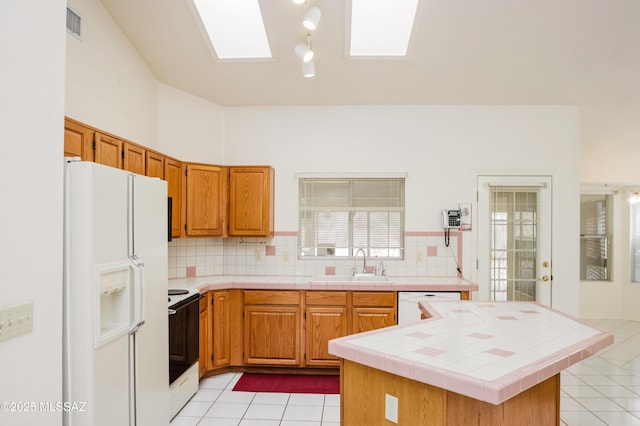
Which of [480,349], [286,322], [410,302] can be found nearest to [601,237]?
[410,302]

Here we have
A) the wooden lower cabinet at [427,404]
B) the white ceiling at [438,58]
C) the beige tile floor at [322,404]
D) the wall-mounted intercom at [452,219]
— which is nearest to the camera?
the wooden lower cabinet at [427,404]

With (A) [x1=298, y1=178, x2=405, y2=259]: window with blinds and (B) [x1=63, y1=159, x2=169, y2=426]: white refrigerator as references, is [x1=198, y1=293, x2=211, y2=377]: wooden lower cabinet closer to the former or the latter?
(B) [x1=63, y1=159, x2=169, y2=426]: white refrigerator

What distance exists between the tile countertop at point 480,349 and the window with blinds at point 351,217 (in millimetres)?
1914

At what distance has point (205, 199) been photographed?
390 cm

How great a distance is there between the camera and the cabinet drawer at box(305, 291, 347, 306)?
364 cm

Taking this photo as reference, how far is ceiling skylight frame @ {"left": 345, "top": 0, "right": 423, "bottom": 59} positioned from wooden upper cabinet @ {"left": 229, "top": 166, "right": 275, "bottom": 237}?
150cm

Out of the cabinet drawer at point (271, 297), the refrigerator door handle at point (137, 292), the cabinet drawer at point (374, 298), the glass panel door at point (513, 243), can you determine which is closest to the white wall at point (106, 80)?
the refrigerator door handle at point (137, 292)

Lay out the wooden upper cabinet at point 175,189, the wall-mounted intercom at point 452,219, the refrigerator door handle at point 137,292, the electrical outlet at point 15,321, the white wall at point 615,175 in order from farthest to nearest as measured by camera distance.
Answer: the white wall at point 615,175 → the wall-mounted intercom at point 452,219 → the wooden upper cabinet at point 175,189 → the refrigerator door handle at point 137,292 → the electrical outlet at point 15,321

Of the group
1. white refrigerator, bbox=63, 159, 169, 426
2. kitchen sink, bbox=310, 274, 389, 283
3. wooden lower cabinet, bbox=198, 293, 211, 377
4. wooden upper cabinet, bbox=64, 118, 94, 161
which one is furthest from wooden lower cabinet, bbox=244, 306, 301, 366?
wooden upper cabinet, bbox=64, 118, 94, 161

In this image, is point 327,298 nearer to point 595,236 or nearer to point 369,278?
point 369,278

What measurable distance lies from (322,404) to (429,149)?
281 centimetres

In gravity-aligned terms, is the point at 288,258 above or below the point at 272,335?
above

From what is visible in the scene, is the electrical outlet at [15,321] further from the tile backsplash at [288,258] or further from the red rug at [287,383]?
the tile backsplash at [288,258]

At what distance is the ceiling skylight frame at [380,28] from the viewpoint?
3.24m
